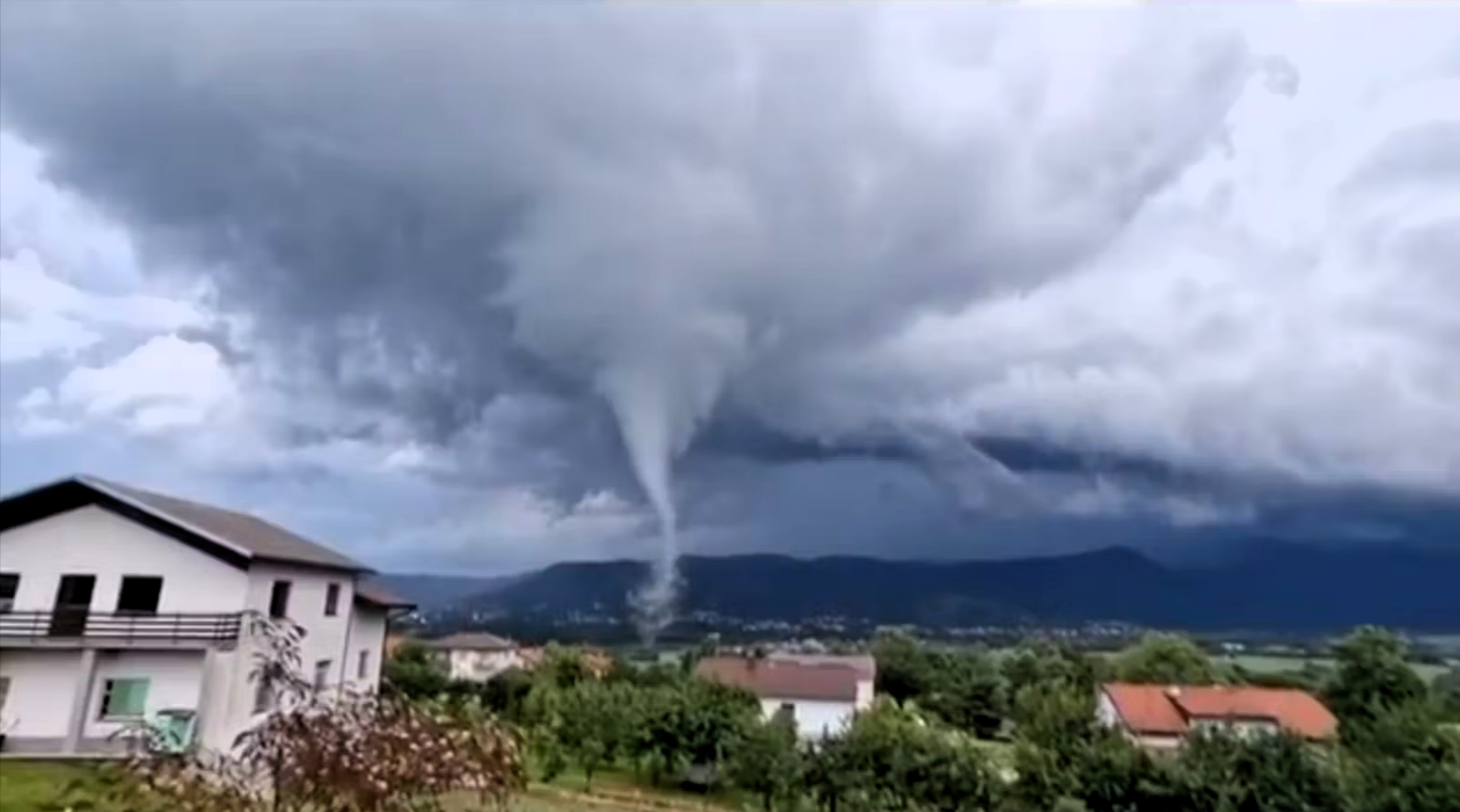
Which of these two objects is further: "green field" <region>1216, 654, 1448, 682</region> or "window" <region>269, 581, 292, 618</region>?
"green field" <region>1216, 654, 1448, 682</region>

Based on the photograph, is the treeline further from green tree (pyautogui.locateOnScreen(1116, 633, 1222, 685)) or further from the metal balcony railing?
green tree (pyautogui.locateOnScreen(1116, 633, 1222, 685))

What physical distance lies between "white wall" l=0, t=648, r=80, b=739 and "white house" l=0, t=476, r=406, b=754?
2cm

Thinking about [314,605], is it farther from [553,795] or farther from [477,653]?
[477,653]

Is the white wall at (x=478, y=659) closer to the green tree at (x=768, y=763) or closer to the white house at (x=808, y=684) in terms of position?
the white house at (x=808, y=684)

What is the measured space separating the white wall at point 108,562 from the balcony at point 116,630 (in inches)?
16.1

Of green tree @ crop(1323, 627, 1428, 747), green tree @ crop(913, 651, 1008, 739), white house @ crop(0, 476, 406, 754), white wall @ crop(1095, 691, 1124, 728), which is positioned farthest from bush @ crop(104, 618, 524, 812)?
green tree @ crop(1323, 627, 1428, 747)

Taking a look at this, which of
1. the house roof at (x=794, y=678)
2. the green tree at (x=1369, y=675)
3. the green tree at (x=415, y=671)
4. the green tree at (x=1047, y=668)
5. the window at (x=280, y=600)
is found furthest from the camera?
the green tree at (x=1047, y=668)

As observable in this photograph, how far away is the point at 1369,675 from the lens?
57.6 metres

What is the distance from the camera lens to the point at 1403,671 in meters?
57.2

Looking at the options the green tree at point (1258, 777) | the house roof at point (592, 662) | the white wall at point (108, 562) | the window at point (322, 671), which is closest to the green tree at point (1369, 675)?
the green tree at point (1258, 777)

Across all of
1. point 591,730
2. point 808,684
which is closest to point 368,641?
point 591,730

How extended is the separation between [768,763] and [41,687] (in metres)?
20.2

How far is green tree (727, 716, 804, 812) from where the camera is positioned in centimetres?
3209

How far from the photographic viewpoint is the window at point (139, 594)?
24.2 m
